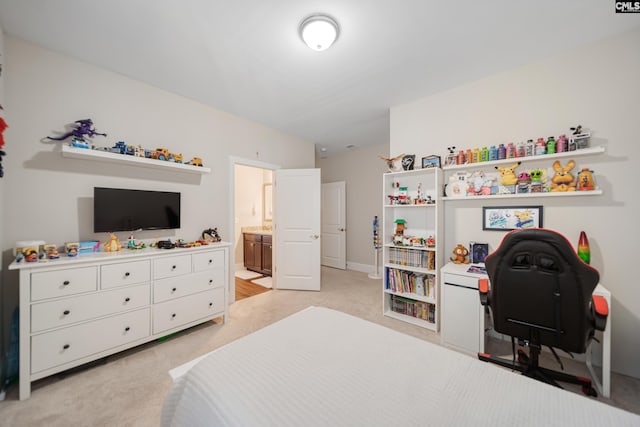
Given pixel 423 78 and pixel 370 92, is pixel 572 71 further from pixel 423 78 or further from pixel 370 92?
pixel 370 92

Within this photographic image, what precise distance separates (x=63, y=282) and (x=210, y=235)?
1.36 metres

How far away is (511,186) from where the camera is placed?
2.30m

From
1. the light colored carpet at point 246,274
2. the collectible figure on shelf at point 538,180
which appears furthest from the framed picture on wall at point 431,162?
the light colored carpet at point 246,274

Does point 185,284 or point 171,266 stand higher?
point 171,266

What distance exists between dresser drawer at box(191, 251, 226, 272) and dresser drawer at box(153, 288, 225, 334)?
0.27 m

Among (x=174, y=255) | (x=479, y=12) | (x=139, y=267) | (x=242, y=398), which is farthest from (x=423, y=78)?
(x=139, y=267)

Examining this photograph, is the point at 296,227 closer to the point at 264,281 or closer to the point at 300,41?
the point at 264,281

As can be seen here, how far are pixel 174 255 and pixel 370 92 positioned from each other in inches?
109

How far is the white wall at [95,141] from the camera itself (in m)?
1.92

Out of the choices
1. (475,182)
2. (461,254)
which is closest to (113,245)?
(461,254)

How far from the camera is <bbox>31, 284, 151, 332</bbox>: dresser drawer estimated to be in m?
1.68

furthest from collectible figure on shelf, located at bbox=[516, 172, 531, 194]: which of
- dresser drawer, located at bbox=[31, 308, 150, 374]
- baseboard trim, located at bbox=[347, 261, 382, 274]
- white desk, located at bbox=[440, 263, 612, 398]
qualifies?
dresser drawer, located at bbox=[31, 308, 150, 374]

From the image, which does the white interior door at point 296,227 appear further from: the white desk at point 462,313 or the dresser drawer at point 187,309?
the white desk at point 462,313

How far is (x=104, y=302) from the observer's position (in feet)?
6.33
